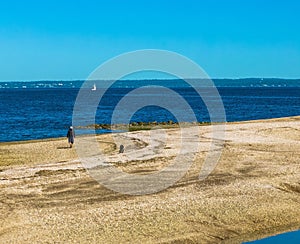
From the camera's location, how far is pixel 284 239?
70.4 ft

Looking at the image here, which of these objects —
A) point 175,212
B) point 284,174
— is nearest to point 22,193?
point 175,212

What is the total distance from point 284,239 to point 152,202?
243 inches

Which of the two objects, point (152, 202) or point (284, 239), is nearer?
point (284, 239)

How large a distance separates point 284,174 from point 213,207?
8143 mm

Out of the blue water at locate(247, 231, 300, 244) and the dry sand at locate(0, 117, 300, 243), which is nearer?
the dry sand at locate(0, 117, 300, 243)

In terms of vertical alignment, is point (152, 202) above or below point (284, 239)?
above

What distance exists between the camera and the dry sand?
20.4 meters

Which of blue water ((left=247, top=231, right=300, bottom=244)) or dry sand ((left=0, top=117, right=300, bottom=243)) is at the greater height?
dry sand ((left=0, top=117, right=300, bottom=243))

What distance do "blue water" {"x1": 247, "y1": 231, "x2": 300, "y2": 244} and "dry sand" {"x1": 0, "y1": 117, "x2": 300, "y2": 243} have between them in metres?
0.36

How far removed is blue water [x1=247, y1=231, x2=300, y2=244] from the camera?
2098 centimetres

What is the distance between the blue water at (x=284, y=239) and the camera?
68.8ft

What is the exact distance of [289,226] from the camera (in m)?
22.5

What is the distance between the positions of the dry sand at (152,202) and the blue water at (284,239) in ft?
1.17

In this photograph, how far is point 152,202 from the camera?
24.1m
